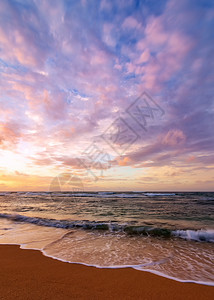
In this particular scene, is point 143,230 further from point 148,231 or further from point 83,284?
point 83,284

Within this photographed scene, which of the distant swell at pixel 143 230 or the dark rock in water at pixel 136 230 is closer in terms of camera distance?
the distant swell at pixel 143 230

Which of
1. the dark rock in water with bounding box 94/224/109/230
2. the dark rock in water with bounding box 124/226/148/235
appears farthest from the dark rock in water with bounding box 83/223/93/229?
the dark rock in water with bounding box 124/226/148/235

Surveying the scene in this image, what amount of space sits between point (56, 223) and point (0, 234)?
2791 millimetres

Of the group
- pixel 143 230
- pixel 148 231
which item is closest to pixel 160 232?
pixel 148 231

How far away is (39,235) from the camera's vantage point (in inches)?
277

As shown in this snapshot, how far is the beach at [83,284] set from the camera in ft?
9.13

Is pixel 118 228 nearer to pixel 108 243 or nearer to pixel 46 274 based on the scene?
pixel 108 243

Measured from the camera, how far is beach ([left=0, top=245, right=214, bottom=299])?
2.78 metres

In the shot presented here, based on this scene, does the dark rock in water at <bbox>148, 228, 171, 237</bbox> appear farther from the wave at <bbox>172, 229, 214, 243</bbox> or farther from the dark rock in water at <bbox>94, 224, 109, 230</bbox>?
the dark rock in water at <bbox>94, 224, 109, 230</bbox>

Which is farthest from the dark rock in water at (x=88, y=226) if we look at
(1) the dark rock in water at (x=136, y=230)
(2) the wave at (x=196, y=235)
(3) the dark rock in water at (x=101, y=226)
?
(2) the wave at (x=196, y=235)

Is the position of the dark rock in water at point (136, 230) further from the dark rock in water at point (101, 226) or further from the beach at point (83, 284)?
the beach at point (83, 284)

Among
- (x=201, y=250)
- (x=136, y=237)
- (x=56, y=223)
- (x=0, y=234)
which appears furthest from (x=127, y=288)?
(x=56, y=223)

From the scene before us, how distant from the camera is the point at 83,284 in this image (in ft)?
10.3

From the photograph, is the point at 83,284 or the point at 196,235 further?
the point at 196,235
